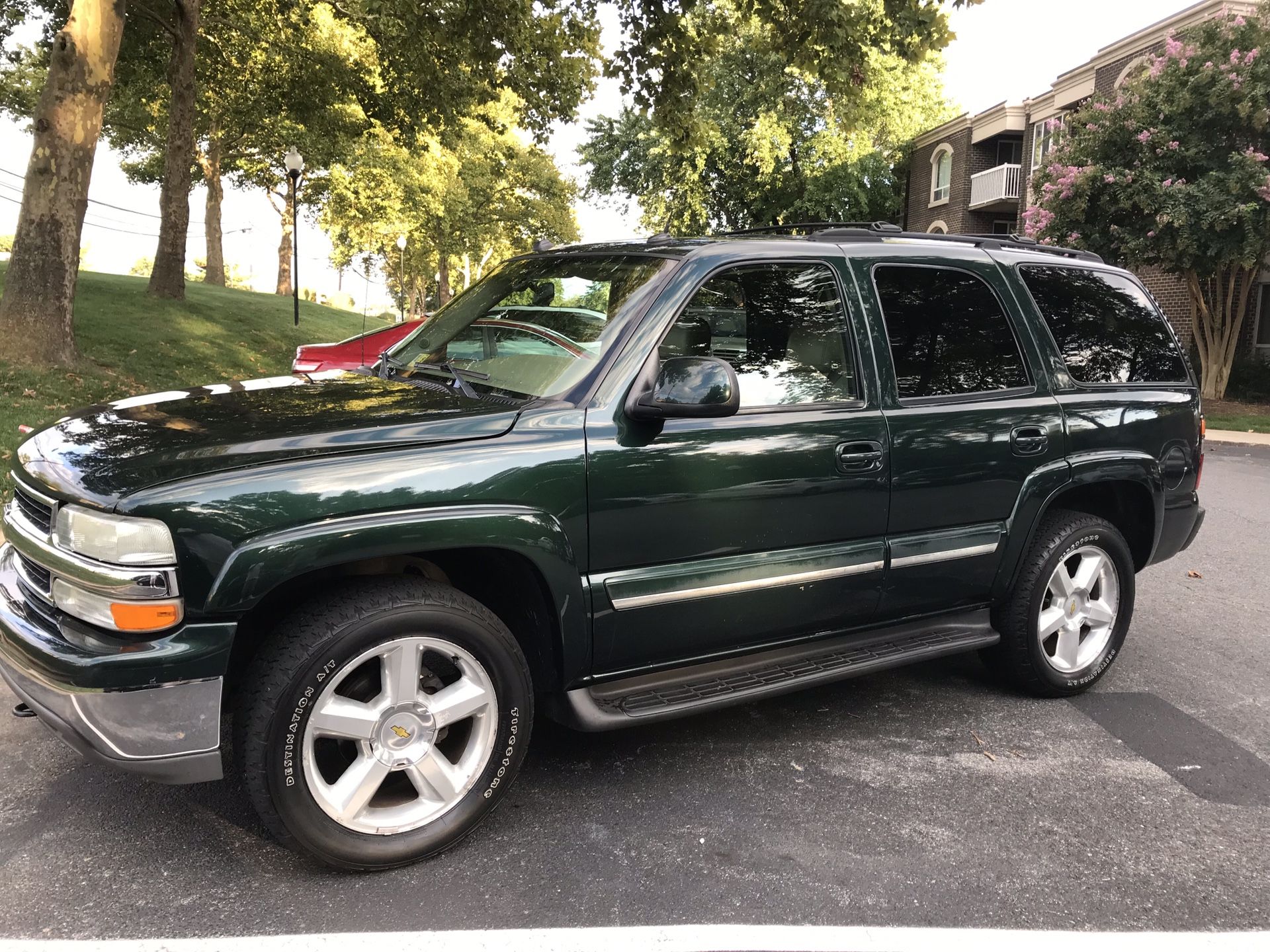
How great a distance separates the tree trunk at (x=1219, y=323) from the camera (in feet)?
65.1

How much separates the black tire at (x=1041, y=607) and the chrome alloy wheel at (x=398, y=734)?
7.68ft

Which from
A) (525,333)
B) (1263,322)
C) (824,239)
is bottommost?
(525,333)

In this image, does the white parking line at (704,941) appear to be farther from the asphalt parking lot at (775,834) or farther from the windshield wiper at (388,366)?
the windshield wiper at (388,366)

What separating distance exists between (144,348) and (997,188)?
25.7 meters

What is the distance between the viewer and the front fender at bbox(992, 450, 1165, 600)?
12.8 feet

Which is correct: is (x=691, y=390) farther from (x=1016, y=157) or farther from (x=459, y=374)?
(x=1016, y=157)

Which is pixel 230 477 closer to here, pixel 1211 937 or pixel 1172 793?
pixel 1211 937

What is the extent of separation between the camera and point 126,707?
240 centimetres

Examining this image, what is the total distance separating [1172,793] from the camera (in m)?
3.40

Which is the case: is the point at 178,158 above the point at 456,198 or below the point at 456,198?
below

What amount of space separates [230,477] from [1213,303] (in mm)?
23429

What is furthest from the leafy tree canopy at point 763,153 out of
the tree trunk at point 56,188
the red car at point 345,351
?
the red car at point 345,351

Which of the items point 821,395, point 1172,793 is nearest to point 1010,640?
point 1172,793

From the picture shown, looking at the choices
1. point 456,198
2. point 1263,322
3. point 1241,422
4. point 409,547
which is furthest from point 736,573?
point 456,198
